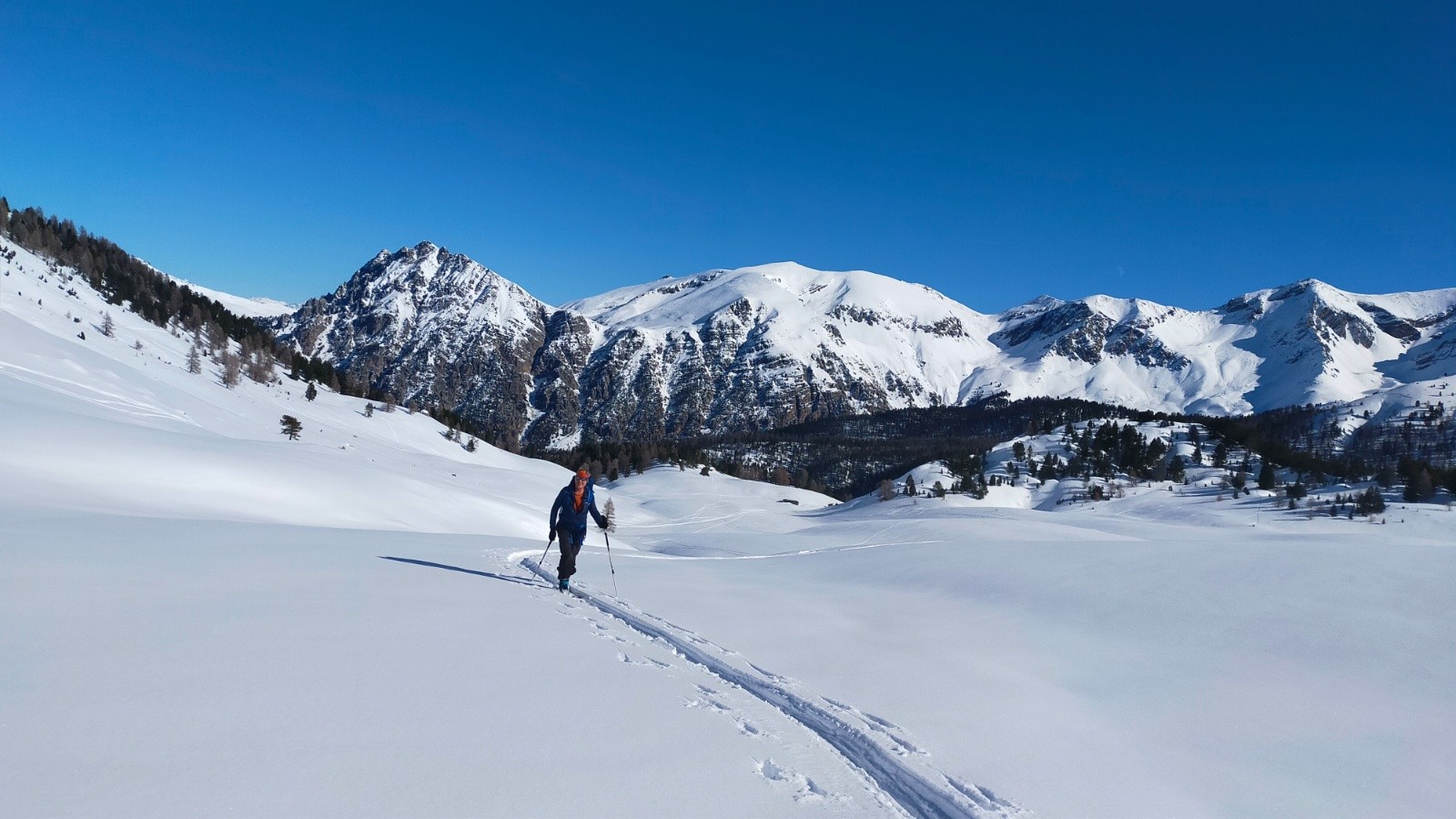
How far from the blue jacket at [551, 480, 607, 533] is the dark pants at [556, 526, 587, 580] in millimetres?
81

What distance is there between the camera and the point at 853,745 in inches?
251

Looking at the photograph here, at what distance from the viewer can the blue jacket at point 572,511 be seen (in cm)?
1430

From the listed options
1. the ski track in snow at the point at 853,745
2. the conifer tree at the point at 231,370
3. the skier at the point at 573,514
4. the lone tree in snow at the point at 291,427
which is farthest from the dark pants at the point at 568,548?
the conifer tree at the point at 231,370

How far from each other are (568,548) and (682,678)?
6.63 meters

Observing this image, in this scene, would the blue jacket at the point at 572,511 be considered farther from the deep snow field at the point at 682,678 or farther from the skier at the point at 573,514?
the deep snow field at the point at 682,678

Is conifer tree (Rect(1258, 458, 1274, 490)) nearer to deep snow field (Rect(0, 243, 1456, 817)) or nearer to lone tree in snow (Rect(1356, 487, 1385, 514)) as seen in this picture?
lone tree in snow (Rect(1356, 487, 1385, 514))

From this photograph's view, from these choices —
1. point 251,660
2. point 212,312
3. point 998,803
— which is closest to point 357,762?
point 251,660

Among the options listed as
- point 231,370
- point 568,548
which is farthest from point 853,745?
point 231,370

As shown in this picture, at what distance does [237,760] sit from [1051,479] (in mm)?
170149

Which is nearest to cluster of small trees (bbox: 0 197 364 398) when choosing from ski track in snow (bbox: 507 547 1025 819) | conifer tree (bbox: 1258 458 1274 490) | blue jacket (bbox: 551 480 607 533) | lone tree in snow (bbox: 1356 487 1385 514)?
blue jacket (bbox: 551 480 607 533)

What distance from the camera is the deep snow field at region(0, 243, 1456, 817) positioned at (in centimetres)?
446

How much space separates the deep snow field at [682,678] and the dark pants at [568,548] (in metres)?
0.81

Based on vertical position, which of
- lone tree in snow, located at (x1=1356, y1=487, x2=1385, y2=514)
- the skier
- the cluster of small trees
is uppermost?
the cluster of small trees

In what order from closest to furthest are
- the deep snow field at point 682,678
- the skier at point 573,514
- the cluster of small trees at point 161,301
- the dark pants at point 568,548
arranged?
the deep snow field at point 682,678 < the dark pants at point 568,548 < the skier at point 573,514 < the cluster of small trees at point 161,301
